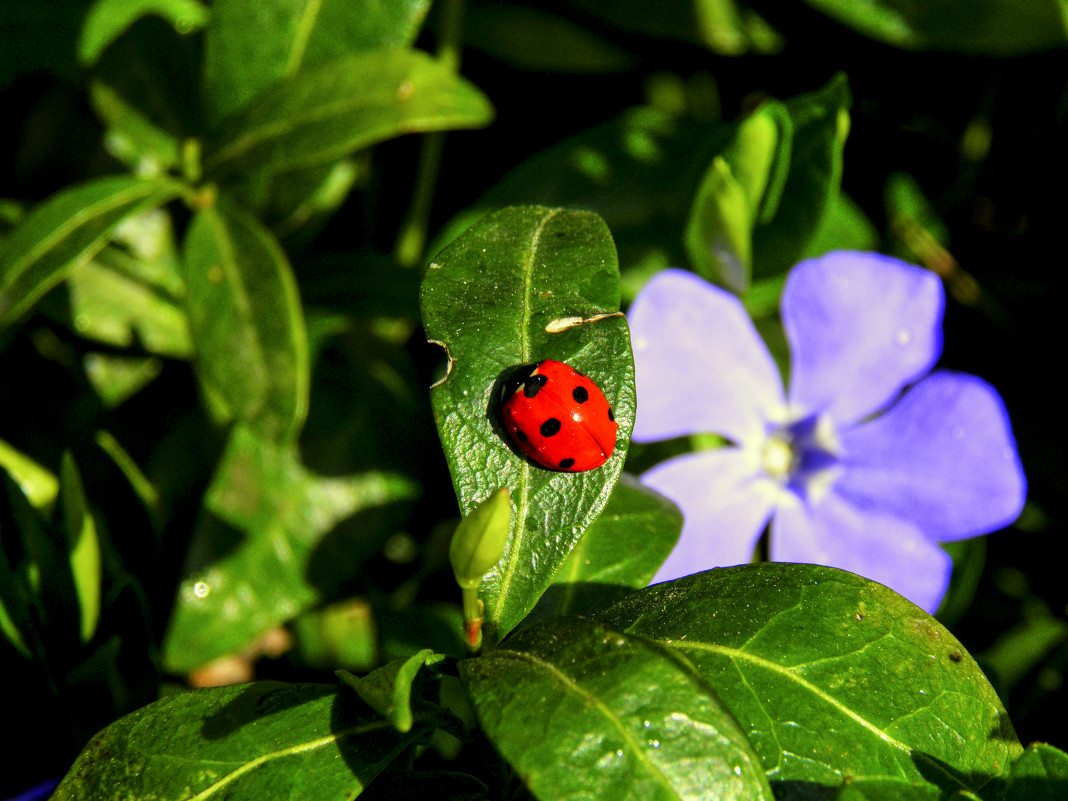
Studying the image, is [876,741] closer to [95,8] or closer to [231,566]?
[231,566]

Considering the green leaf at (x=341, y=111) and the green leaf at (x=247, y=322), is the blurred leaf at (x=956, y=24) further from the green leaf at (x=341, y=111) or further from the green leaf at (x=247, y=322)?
the green leaf at (x=247, y=322)

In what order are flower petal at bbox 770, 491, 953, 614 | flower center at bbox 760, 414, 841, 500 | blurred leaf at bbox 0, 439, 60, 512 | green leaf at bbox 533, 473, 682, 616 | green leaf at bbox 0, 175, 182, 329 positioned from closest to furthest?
green leaf at bbox 533, 473, 682, 616, green leaf at bbox 0, 175, 182, 329, flower petal at bbox 770, 491, 953, 614, blurred leaf at bbox 0, 439, 60, 512, flower center at bbox 760, 414, 841, 500

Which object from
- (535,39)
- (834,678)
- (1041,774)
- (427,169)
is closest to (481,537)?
(834,678)

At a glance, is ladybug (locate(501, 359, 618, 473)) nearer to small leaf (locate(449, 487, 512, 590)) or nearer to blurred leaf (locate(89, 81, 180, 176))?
small leaf (locate(449, 487, 512, 590))

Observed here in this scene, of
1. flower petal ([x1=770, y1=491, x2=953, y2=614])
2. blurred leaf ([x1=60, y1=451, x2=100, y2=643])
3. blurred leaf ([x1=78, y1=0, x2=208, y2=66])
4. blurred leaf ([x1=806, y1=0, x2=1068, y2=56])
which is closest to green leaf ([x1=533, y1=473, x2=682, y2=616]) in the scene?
flower petal ([x1=770, y1=491, x2=953, y2=614])

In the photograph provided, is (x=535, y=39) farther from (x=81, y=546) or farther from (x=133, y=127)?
(x=81, y=546)
